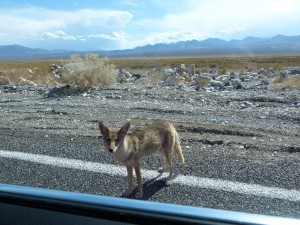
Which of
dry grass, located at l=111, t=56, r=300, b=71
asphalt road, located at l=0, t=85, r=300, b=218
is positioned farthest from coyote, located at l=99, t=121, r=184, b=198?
dry grass, located at l=111, t=56, r=300, b=71

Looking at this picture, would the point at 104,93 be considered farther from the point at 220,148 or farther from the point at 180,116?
the point at 220,148

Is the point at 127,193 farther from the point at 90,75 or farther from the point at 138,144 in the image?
the point at 90,75

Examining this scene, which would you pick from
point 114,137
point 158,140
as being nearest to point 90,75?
point 158,140

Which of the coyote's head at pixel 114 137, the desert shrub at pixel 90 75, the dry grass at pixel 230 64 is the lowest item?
the dry grass at pixel 230 64

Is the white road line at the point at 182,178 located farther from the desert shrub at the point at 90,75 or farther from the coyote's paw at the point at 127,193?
the desert shrub at the point at 90,75

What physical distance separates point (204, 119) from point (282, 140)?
96.6 inches

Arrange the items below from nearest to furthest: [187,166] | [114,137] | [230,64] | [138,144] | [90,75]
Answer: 1. [114,137]
2. [138,144]
3. [187,166]
4. [90,75]
5. [230,64]

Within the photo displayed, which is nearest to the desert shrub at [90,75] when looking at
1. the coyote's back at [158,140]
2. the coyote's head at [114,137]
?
the coyote's back at [158,140]

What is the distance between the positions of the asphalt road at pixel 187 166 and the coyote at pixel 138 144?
0.25 meters

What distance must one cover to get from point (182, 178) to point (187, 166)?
0.48 meters

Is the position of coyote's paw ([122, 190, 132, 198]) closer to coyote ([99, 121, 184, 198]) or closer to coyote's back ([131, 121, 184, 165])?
coyote ([99, 121, 184, 198])

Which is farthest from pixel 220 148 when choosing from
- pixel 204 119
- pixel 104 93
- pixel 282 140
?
pixel 104 93

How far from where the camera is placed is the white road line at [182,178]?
185 inches

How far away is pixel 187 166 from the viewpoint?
19.4 feet
